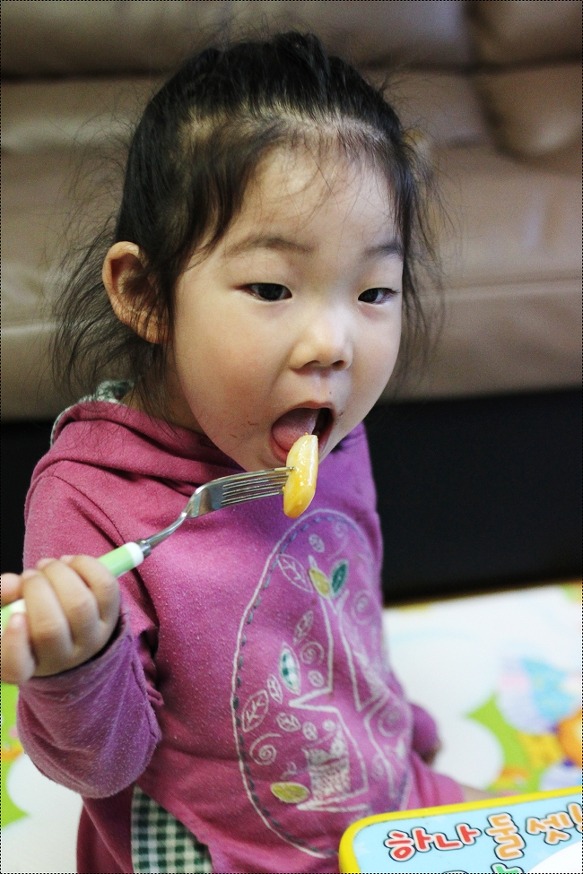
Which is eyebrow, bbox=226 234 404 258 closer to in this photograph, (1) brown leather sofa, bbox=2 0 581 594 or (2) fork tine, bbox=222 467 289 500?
(2) fork tine, bbox=222 467 289 500

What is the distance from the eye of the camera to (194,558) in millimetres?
740

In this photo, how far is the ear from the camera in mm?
695

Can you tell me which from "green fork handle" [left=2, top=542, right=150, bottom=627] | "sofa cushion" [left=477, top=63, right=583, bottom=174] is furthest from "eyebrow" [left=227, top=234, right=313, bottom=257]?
"sofa cushion" [left=477, top=63, right=583, bottom=174]

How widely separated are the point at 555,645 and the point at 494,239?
1.86 feet

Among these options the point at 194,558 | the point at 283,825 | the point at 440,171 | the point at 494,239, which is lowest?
the point at 283,825

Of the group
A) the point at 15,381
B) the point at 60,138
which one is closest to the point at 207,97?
the point at 15,381

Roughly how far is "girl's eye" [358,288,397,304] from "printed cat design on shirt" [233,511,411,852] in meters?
0.25

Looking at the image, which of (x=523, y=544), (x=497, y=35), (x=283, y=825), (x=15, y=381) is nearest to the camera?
(x=283, y=825)

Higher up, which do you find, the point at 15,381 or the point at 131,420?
the point at 15,381

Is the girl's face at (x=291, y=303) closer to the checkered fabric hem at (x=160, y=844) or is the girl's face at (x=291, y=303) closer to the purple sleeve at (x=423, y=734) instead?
the checkered fabric hem at (x=160, y=844)

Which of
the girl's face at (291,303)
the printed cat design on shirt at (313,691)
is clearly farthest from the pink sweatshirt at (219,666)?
the girl's face at (291,303)

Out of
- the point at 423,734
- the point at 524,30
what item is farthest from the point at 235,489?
the point at 524,30

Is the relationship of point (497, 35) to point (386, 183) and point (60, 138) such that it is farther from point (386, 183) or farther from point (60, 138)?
point (386, 183)

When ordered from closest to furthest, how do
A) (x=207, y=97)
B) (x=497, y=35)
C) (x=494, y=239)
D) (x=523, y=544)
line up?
(x=207, y=97)
(x=494, y=239)
(x=523, y=544)
(x=497, y=35)
